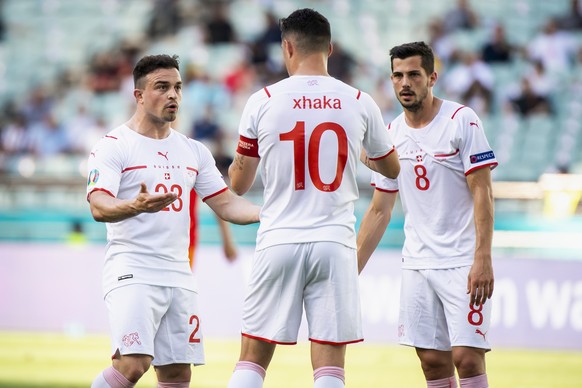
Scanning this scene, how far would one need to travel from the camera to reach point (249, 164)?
578cm

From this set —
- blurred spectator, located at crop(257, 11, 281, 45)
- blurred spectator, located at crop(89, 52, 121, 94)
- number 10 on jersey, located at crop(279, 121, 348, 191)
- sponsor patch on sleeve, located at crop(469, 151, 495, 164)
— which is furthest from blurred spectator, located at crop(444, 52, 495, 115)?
number 10 on jersey, located at crop(279, 121, 348, 191)

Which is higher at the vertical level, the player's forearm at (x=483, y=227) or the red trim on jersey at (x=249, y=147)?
the red trim on jersey at (x=249, y=147)

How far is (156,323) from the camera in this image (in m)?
6.25

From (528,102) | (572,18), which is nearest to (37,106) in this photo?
(528,102)

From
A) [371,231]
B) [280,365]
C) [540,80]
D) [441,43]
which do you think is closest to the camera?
[371,231]

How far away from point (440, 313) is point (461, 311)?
0.80ft

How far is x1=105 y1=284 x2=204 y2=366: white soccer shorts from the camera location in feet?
20.1

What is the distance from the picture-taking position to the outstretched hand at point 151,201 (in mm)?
5541

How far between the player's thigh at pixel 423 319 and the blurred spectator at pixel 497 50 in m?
13.0

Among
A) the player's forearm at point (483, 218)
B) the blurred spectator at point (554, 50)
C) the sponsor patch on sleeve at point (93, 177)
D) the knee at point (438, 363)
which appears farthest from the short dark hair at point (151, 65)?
the blurred spectator at point (554, 50)

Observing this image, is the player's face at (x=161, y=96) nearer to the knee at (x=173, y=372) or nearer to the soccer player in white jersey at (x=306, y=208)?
the soccer player in white jersey at (x=306, y=208)

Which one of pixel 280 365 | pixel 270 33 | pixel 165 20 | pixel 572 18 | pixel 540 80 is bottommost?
pixel 280 365

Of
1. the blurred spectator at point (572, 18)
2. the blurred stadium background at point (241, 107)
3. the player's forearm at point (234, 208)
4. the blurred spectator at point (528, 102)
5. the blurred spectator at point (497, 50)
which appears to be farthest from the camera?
the blurred spectator at point (572, 18)

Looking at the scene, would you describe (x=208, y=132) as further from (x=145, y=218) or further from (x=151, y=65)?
(x=145, y=218)
